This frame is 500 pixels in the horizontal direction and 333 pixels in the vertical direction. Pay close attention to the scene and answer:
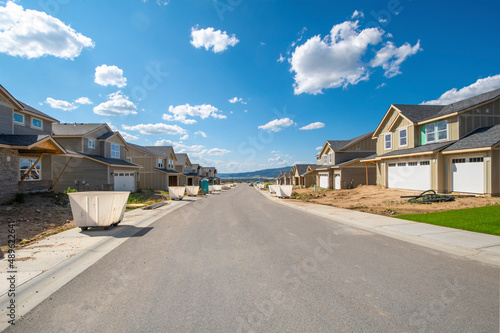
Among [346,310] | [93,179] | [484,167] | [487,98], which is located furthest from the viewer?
[93,179]

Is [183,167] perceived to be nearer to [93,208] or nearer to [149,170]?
[149,170]

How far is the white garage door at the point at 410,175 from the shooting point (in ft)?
61.0

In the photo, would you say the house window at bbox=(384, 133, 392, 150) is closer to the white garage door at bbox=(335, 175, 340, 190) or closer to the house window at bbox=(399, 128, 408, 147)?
the house window at bbox=(399, 128, 408, 147)

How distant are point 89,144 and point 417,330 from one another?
29.9 m

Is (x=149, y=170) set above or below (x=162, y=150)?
below

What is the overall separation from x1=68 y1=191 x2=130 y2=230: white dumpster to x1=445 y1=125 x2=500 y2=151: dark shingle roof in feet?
64.7

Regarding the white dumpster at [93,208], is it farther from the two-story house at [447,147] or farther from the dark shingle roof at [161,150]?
the dark shingle roof at [161,150]

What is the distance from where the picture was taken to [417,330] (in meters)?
2.80

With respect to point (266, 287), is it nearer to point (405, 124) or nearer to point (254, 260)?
A: point (254, 260)

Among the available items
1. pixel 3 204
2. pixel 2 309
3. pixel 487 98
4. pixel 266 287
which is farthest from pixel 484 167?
pixel 3 204

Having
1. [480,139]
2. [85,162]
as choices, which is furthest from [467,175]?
[85,162]

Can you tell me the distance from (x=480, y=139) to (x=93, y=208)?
2184cm

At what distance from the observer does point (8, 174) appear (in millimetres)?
13016

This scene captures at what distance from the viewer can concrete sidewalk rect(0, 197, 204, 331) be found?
3.58 m
